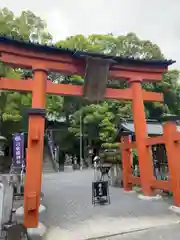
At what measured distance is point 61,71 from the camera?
26.4ft

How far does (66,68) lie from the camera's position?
26.5 ft

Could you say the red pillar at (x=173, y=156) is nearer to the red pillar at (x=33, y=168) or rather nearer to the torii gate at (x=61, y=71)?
the torii gate at (x=61, y=71)

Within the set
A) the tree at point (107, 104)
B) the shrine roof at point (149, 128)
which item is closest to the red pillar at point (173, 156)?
the shrine roof at point (149, 128)

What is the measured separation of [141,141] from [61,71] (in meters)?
3.97

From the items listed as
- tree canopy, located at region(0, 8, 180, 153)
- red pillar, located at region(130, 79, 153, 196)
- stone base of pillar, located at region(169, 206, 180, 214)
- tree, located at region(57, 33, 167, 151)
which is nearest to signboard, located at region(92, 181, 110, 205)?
red pillar, located at region(130, 79, 153, 196)

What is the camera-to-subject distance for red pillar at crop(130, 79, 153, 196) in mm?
8250

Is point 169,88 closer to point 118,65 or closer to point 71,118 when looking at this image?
point 71,118

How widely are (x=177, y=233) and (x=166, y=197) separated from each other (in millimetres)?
3622

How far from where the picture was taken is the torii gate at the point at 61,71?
19.3ft

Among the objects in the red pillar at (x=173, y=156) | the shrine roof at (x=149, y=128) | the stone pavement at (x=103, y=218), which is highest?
the shrine roof at (x=149, y=128)

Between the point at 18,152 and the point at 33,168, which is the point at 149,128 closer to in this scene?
the point at 18,152

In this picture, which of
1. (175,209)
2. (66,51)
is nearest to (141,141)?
(175,209)

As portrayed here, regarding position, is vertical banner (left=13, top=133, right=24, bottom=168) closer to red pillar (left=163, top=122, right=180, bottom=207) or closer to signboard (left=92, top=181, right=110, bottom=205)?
signboard (left=92, top=181, right=110, bottom=205)

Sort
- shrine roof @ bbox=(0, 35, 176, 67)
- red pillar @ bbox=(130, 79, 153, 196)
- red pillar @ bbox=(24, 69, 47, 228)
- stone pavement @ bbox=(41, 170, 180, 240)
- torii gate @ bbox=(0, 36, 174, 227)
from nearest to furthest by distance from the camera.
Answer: stone pavement @ bbox=(41, 170, 180, 240)
red pillar @ bbox=(24, 69, 47, 228)
torii gate @ bbox=(0, 36, 174, 227)
shrine roof @ bbox=(0, 35, 176, 67)
red pillar @ bbox=(130, 79, 153, 196)
